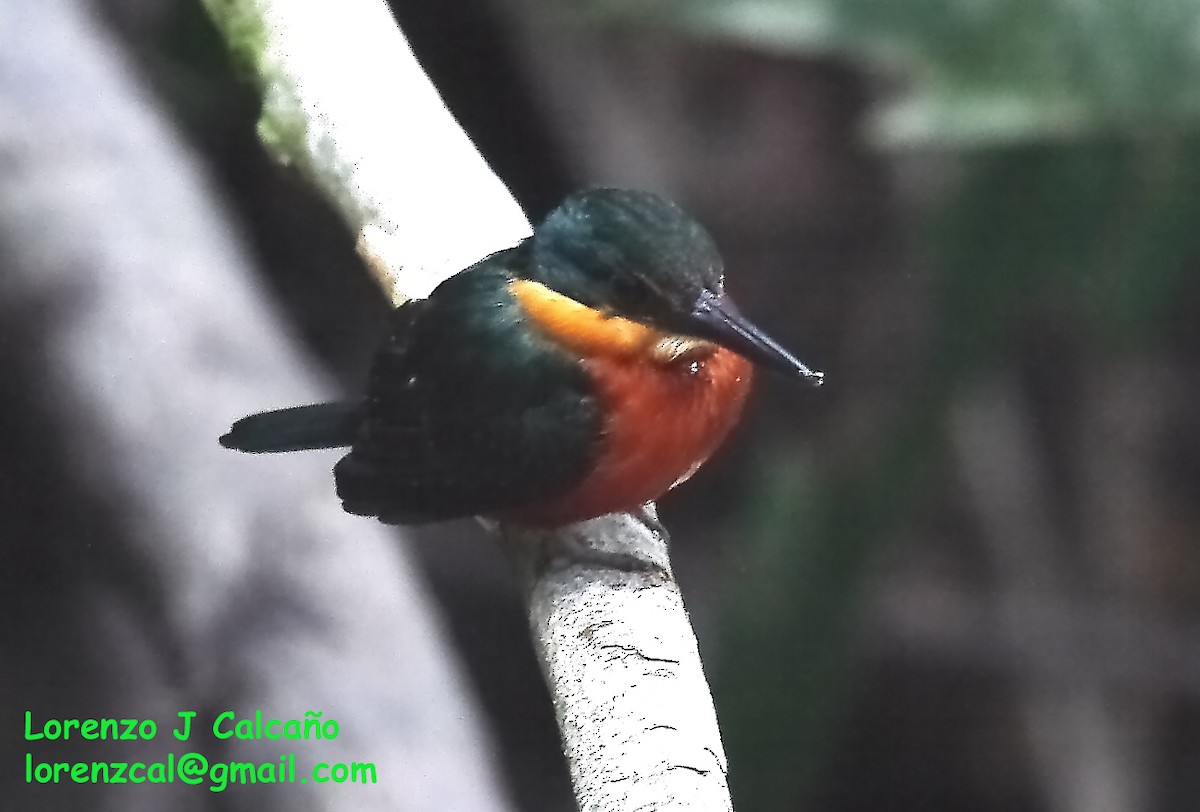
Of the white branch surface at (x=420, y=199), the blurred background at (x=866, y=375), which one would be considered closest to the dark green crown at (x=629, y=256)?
the white branch surface at (x=420, y=199)

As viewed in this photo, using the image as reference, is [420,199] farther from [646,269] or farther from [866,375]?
[866,375]

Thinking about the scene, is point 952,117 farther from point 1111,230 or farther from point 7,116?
point 7,116

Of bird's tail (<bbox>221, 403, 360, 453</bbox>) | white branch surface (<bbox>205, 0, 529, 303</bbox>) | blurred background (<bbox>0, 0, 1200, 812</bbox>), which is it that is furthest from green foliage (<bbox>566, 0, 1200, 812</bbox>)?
bird's tail (<bbox>221, 403, 360, 453</bbox>)

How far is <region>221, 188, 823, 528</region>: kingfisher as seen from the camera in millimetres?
1074

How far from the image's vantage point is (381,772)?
44.8 inches

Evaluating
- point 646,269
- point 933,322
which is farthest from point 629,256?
point 933,322

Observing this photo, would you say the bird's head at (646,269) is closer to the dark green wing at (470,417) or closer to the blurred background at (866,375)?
the dark green wing at (470,417)

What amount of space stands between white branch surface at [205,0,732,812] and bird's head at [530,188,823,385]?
7.2 inches

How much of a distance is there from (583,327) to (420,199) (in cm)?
26

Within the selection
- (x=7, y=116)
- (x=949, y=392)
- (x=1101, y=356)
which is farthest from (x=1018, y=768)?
(x=7, y=116)

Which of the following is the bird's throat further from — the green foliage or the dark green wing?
the green foliage

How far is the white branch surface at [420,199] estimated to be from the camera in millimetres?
985

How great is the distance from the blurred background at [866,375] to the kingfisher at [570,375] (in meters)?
0.25

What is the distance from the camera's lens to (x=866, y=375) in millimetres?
2393
